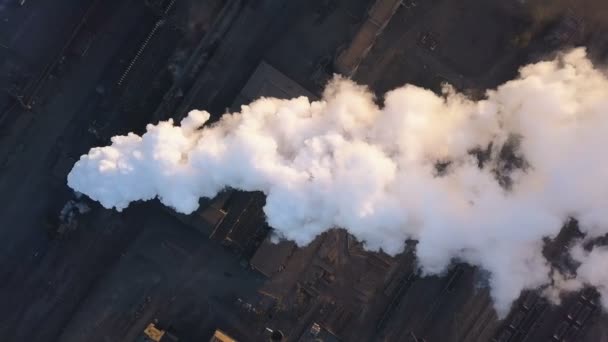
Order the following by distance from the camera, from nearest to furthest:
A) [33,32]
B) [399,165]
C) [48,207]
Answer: [399,165], [33,32], [48,207]

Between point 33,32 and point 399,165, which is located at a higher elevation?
point 399,165

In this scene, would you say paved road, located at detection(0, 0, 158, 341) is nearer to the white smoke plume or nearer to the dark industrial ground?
the dark industrial ground

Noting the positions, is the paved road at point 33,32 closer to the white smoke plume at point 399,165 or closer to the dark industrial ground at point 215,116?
the dark industrial ground at point 215,116

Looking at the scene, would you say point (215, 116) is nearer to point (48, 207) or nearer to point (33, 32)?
point (48, 207)

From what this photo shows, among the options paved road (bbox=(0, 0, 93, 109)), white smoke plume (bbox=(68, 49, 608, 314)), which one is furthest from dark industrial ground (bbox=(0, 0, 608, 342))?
white smoke plume (bbox=(68, 49, 608, 314))

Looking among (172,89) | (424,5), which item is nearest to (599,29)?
(424,5)

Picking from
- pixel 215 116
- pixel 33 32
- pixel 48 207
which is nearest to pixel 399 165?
pixel 215 116

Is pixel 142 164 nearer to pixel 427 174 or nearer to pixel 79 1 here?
pixel 79 1

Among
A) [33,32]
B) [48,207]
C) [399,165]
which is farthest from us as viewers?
[48,207]

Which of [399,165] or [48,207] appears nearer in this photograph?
[399,165]
